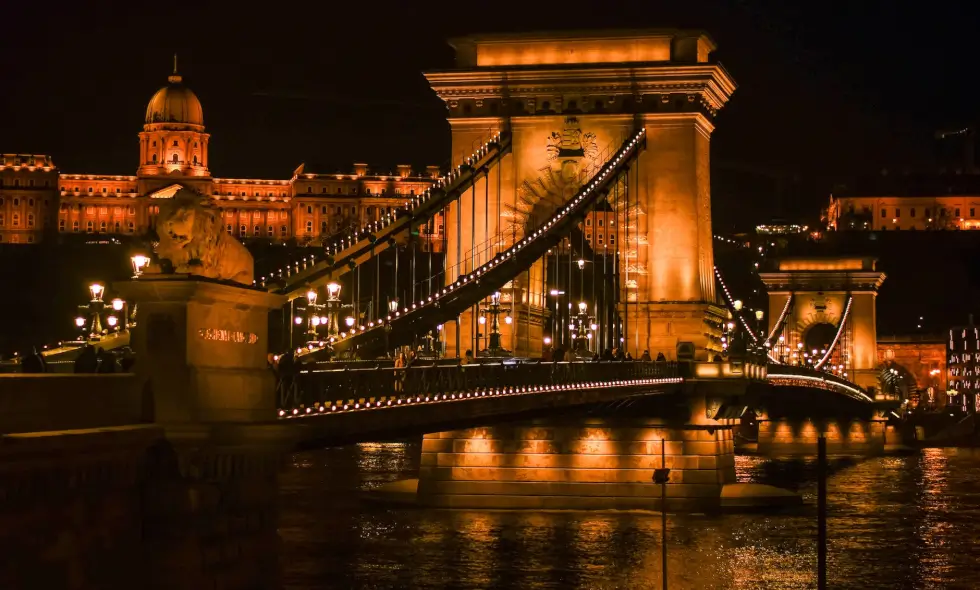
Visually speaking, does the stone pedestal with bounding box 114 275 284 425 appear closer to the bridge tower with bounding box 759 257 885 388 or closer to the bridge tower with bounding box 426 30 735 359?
the bridge tower with bounding box 426 30 735 359

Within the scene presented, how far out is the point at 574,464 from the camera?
4762 cm

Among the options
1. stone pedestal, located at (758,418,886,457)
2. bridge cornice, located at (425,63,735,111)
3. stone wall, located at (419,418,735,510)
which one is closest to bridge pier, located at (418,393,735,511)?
stone wall, located at (419,418,735,510)

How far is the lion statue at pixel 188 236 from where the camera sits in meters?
21.6

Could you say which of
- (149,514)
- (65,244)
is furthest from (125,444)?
(65,244)

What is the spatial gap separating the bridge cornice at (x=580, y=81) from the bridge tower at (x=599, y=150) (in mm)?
38

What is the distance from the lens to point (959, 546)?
4591 cm

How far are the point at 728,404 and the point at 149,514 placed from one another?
30.1 metres

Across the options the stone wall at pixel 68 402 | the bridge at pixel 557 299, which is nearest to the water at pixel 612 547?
the bridge at pixel 557 299

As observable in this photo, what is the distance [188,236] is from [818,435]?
78034 mm

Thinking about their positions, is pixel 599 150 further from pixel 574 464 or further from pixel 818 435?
pixel 818 435

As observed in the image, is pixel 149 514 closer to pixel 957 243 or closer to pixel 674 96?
pixel 674 96

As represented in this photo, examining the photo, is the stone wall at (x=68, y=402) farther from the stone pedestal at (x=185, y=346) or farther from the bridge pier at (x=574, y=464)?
the bridge pier at (x=574, y=464)

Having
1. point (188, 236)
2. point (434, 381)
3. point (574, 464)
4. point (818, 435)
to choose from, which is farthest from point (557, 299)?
point (818, 435)

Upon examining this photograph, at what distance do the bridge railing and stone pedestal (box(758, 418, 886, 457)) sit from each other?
50.8m
